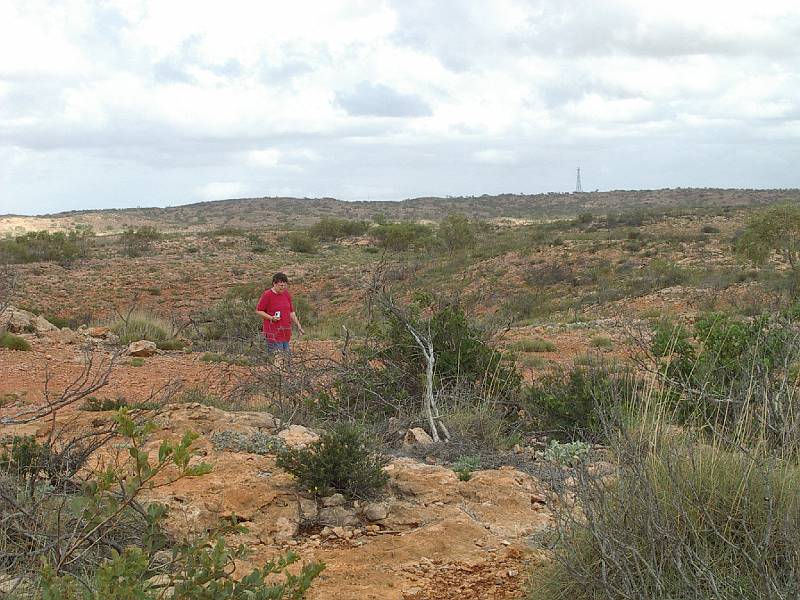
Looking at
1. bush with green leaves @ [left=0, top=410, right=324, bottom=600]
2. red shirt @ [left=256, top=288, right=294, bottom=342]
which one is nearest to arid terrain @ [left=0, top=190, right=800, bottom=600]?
red shirt @ [left=256, top=288, right=294, bottom=342]

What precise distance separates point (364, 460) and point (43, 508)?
195cm

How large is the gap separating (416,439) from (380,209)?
273ft

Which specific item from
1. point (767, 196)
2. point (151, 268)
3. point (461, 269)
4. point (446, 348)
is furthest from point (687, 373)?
point (767, 196)

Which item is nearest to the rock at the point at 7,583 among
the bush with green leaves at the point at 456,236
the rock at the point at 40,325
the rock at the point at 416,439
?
the rock at the point at 416,439

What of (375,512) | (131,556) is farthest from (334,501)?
(131,556)

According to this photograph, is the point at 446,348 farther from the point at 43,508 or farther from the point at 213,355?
the point at 213,355

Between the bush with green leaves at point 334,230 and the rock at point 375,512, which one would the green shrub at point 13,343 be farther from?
the bush with green leaves at point 334,230

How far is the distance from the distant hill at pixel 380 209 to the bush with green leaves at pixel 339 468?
65.3 meters

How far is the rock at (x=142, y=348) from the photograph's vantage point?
1328 cm

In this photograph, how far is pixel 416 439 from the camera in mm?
6594

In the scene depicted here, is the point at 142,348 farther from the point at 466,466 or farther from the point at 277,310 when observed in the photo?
the point at 466,466

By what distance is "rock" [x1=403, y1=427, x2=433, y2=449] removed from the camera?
254 inches

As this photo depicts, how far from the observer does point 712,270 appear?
2314cm

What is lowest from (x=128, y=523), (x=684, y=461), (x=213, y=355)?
(x=213, y=355)
